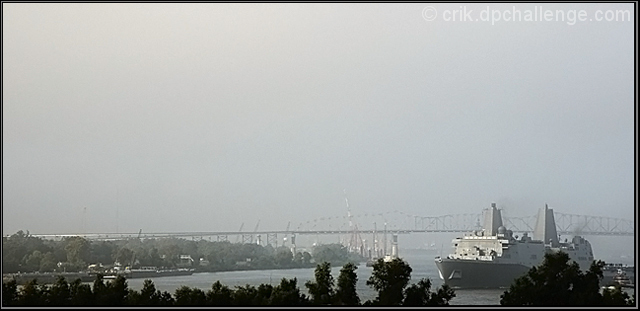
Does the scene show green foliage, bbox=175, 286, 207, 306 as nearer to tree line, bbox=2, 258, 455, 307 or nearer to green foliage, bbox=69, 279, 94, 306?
tree line, bbox=2, 258, 455, 307

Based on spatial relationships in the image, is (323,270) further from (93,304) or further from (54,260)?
(54,260)

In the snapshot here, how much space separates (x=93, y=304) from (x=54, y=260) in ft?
46.3

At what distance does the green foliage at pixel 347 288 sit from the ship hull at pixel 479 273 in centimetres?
1049

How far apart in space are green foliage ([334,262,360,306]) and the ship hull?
413 inches

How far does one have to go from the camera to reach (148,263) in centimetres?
2567

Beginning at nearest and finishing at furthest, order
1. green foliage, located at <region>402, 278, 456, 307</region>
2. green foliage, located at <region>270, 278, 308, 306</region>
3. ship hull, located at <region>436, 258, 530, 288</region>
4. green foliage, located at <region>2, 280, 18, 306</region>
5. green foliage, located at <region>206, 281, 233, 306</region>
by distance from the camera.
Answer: green foliage, located at <region>270, 278, 308, 306</region>
green foliage, located at <region>402, 278, 456, 307</region>
green foliage, located at <region>206, 281, 233, 306</region>
green foliage, located at <region>2, 280, 18, 306</region>
ship hull, located at <region>436, 258, 530, 288</region>

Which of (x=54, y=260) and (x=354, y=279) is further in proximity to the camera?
(x=54, y=260)

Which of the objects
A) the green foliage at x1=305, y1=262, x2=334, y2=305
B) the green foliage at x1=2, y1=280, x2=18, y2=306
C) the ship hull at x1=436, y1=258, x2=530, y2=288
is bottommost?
the green foliage at x1=2, y1=280, x2=18, y2=306

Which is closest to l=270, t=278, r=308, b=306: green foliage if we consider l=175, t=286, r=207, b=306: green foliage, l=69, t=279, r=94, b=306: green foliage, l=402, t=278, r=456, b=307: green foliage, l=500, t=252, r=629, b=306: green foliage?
l=175, t=286, r=207, b=306: green foliage

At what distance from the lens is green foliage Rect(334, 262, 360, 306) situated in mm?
8836

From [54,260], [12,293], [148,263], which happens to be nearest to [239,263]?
[148,263]

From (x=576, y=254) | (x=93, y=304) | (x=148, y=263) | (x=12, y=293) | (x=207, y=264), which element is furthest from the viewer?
(x=207, y=264)

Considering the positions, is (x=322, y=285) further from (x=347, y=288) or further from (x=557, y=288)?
(x=557, y=288)

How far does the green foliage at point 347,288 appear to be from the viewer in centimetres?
884
